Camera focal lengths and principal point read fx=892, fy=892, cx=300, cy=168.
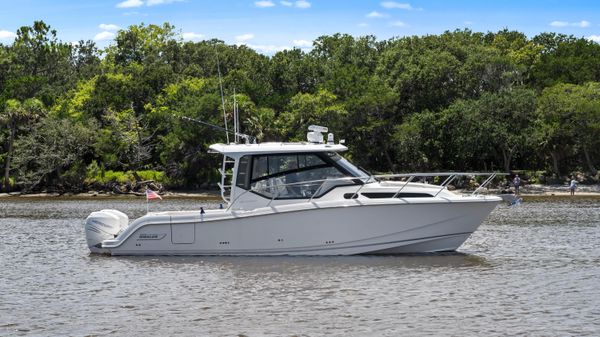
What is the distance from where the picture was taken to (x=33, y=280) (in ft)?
69.8

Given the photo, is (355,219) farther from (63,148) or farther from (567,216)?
(63,148)

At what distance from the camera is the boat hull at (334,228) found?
886 inches

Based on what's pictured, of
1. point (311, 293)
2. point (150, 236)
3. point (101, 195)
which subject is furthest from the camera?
point (101, 195)

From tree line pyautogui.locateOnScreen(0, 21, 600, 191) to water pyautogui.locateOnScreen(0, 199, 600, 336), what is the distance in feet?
129

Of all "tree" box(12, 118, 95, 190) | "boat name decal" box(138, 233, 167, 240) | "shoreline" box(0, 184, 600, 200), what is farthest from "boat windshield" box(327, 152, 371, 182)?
"tree" box(12, 118, 95, 190)

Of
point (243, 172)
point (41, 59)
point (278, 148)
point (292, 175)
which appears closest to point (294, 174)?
point (292, 175)

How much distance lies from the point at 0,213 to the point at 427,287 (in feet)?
108

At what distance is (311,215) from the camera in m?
22.5

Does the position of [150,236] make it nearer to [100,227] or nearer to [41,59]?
[100,227]

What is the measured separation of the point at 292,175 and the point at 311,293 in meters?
5.61

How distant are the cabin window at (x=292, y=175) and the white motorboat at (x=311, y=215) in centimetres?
3

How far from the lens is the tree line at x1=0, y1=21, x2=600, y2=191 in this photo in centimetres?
6606

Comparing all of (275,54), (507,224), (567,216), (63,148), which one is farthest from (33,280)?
(275,54)

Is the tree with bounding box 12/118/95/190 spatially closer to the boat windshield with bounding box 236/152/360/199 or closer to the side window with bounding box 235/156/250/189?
the side window with bounding box 235/156/250/189
